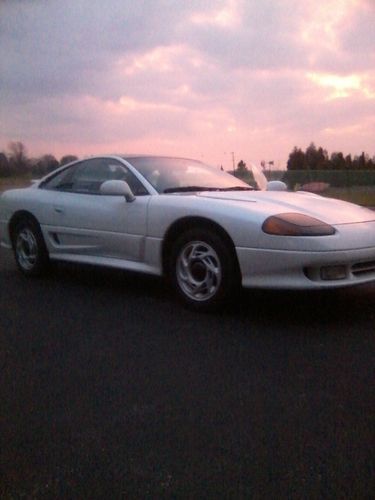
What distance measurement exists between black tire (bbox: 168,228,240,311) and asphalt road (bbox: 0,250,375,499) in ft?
0.46

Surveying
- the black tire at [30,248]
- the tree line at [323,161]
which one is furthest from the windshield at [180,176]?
the tree line at [323,161]

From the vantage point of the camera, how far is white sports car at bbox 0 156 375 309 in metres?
4.12

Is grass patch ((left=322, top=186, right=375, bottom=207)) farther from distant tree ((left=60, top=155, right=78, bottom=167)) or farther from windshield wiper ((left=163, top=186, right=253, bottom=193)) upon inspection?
windshield wiper ((left=163, top=186, right=253, bottom=193))

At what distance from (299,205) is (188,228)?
84cm

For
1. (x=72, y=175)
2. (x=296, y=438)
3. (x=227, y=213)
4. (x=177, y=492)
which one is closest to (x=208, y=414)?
(x=296, y=438)

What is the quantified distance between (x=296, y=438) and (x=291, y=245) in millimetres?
1799

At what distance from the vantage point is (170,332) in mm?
4016

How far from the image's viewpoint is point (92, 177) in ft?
18.9

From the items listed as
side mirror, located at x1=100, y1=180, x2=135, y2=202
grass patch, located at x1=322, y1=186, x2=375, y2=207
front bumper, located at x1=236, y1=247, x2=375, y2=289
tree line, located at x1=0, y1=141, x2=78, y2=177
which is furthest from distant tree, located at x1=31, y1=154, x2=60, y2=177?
grass patch, located at x1=322, y1=186, x2=375, y2=207

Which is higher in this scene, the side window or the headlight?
the side window

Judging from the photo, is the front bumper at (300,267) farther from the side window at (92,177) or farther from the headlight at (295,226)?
the side window at (92,177)

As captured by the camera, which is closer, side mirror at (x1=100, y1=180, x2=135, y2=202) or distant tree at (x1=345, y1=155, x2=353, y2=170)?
Result: side mirror at (x1=100, y1=180, x2=135, y2=202)

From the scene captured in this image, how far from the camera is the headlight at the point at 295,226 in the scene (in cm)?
409

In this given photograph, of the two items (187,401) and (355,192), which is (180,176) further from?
(355,192)
